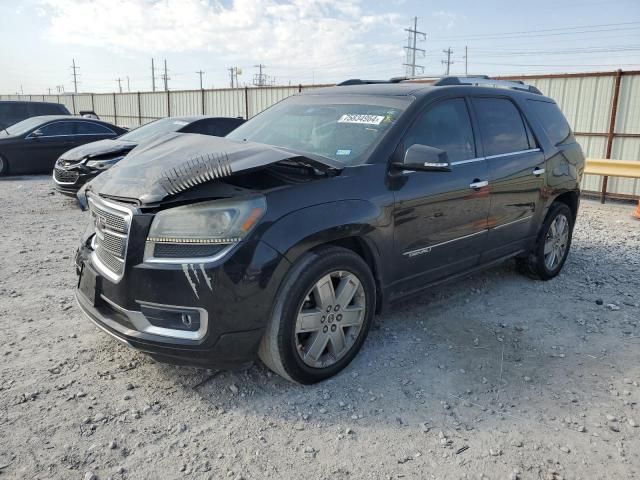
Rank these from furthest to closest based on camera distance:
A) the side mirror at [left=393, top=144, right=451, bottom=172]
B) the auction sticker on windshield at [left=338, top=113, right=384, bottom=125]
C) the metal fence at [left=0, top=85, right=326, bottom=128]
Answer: the metal fence at [left=0, top=85, right=326, bottom=128], the auction sticker on windshield at [left=338, top=113, right=384, bottom=125], the side mirror at [left=393, top=144, right=451, bottom=172]

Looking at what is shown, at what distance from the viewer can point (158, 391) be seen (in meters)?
3.12

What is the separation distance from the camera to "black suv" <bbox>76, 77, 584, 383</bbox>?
279cm

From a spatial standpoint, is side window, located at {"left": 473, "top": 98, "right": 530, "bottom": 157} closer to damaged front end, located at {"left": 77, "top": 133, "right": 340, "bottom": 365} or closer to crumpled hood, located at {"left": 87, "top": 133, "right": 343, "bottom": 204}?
crumpled hood, located at {"left": 87, "top": 133, "right": 343, "bottom": 204}

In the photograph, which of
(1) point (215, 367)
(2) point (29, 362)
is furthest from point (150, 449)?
(2) point (29, 362)

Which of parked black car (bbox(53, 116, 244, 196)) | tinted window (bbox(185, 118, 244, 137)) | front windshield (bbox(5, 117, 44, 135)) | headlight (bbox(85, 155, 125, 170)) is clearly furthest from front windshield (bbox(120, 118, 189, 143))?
front windshield (bbox(5, 117, 44, 135))

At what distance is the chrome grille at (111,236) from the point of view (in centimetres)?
292

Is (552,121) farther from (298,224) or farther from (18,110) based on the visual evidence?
(18,110)

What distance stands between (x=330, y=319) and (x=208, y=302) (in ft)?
2.64

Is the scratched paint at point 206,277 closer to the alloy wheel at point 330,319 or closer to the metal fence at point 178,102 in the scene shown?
the alloy wheel at point 330,319

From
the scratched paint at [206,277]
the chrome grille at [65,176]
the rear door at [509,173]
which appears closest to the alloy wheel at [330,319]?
the scratched paint at [206,277]

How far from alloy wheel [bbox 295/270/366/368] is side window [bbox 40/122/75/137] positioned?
11.4m

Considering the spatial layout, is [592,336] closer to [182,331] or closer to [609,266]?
[609,266]

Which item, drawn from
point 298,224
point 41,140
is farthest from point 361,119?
point 41,140

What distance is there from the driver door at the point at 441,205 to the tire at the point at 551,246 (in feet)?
3.72
